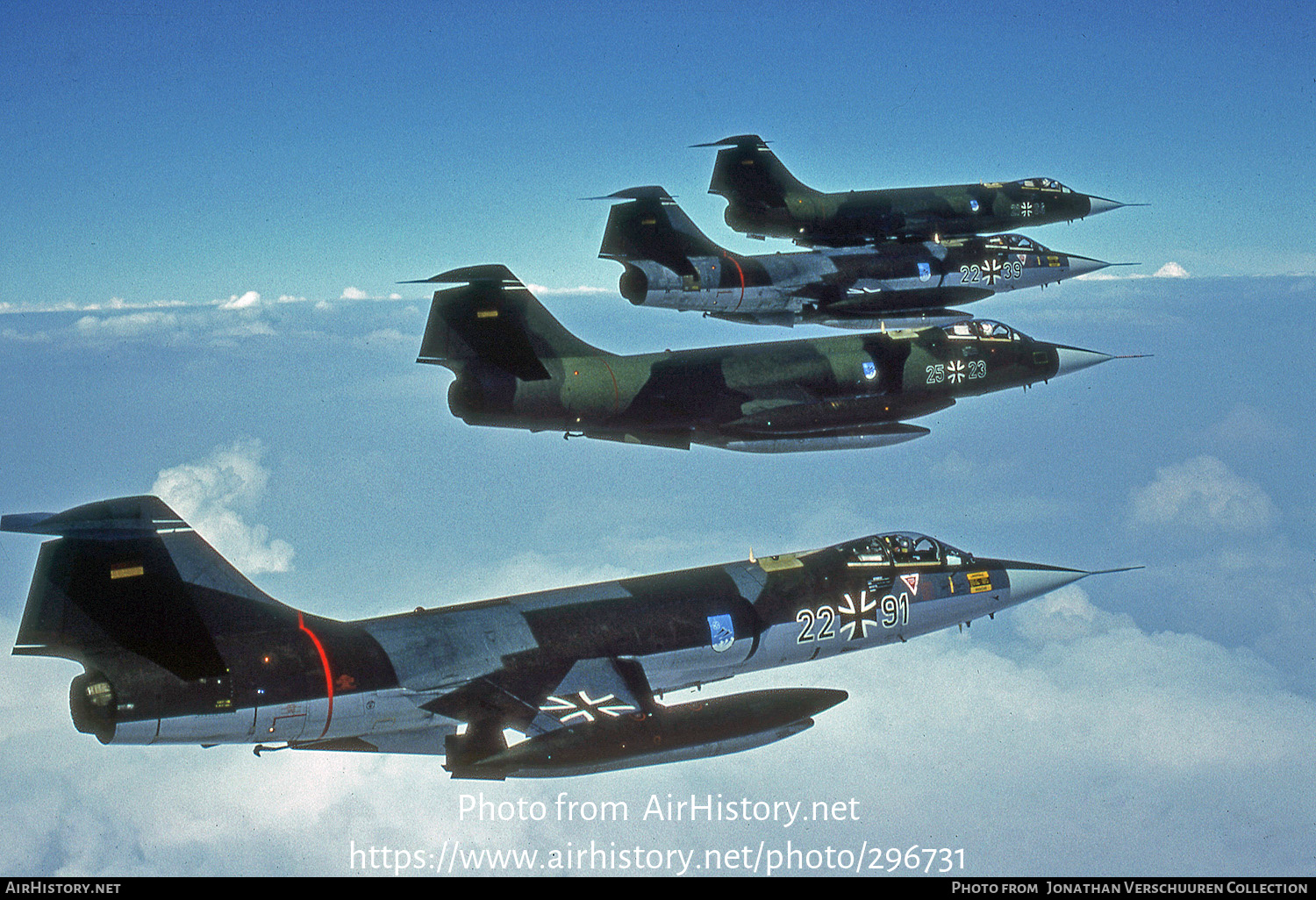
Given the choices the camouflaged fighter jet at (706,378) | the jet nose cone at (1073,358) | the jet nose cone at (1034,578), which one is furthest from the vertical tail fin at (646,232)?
the jet nose cone at (1034,578)

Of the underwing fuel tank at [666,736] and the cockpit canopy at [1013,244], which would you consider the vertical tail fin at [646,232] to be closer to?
the cockpit canopy at [1013,244]

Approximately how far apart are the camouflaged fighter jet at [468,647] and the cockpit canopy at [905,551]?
37 mm

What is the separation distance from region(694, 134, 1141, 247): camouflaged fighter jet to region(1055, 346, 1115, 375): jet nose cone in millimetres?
5480

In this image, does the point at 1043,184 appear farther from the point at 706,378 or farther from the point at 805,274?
the point at 706,378

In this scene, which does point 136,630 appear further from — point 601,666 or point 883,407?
point 883,407

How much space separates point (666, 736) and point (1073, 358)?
19.4 m

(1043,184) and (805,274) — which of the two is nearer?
(805,274)

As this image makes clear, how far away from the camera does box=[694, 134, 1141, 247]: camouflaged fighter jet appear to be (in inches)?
1574

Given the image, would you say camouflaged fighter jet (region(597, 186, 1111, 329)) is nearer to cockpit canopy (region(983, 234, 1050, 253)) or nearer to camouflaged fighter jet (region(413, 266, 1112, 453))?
cockpit canopy (region(983, 234, 1050, 253))

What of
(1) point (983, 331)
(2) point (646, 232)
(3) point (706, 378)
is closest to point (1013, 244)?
(1) point (983, 331)

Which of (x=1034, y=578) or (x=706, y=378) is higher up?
(x=706, y=378)

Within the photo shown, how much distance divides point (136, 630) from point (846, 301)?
21248 mm

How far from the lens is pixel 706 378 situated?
98.5ft
